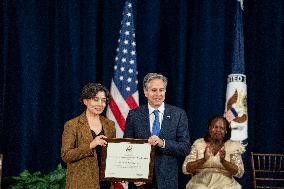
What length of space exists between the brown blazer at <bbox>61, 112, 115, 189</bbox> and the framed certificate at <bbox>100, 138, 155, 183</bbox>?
80 mm

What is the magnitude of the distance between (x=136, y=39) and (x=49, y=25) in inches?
50.7

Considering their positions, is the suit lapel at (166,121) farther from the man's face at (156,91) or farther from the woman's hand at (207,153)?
the woman's hand at (207,153)

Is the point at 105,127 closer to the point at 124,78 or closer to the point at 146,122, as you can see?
the point at 146,122

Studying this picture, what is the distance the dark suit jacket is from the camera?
3379 mm

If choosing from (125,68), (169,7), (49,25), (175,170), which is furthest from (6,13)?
(175,170)

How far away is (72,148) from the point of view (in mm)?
3361

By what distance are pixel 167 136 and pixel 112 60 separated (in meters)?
3.22

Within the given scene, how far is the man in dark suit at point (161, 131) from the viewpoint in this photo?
11.1ft

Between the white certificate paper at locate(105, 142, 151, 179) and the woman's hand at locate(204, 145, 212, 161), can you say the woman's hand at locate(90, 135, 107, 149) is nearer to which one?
the white certificate paper at locate(105, 142, 151, 179)

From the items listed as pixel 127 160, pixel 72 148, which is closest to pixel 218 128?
pixel 127 160

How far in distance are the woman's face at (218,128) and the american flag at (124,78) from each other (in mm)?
Result: 1407

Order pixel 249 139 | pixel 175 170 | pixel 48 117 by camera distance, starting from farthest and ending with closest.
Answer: pixel 249 139
pixel 48 117
pixel 175 170

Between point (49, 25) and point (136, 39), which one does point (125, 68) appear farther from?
point (49, 25)

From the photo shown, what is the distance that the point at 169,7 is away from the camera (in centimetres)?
671
